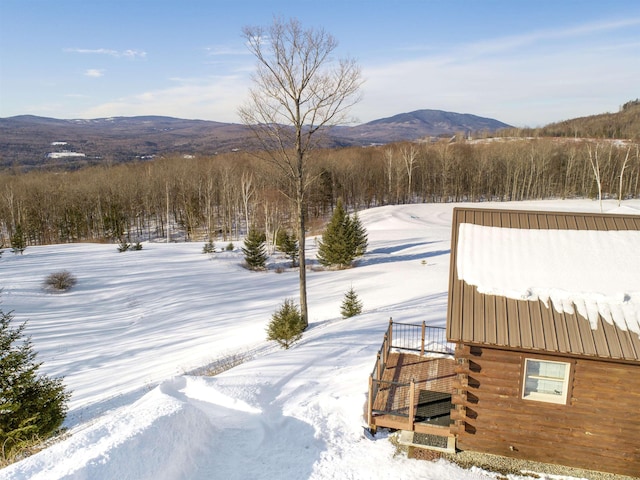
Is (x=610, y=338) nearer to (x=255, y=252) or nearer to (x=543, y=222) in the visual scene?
(x=543, y=222)

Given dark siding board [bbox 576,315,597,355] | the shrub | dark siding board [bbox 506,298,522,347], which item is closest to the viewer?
dark siding board [bbox 576,315,597,355]

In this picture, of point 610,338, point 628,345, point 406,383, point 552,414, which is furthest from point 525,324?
point 406,383

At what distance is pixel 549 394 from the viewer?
730 centimetres

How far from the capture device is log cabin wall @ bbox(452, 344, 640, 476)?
6961 mm

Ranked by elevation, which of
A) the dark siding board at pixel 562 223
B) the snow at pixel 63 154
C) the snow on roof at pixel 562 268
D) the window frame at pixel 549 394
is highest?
the snow at pixel 63 154

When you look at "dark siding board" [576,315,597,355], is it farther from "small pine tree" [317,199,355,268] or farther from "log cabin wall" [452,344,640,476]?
"small pine tree" [317,199,355,268]

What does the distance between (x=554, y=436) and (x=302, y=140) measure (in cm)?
1205

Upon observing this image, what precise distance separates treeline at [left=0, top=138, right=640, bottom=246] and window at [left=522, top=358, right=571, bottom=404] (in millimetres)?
40399

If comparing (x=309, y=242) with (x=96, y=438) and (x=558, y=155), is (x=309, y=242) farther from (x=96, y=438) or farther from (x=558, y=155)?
(x=558, y=155)

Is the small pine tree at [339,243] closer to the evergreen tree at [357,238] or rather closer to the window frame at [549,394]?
the evergreen tree at [357,238]

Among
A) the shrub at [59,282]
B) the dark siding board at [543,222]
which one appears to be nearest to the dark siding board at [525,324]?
the dark siding board at [543,222]

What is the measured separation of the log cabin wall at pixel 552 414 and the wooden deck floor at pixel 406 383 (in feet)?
3.78

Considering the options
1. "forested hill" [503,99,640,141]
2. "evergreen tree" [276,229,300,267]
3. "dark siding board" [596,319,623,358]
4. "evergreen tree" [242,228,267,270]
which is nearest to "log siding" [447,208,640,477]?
"dark siding board" [596,319,623,358]

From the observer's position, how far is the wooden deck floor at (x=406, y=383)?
26.5 ft
